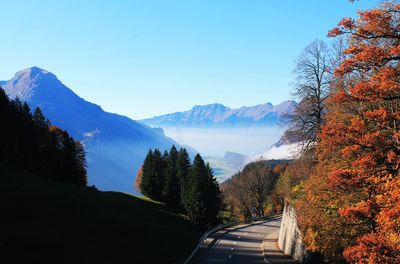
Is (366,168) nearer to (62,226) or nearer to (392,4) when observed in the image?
(392,4)

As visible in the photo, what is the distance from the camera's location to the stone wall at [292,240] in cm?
3925

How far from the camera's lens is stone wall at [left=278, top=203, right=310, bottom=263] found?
3925 centimetres

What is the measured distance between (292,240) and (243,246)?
10998 mm

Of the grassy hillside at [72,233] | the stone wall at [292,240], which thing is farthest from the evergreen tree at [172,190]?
the stone wall at [292,240]

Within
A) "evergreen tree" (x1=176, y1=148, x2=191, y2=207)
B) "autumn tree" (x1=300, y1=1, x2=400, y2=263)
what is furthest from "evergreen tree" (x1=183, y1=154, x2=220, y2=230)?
"autumn tree" (x1=300, y1=1, x2=400, y2=263)

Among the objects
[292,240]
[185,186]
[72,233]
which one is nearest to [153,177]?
[185,186]

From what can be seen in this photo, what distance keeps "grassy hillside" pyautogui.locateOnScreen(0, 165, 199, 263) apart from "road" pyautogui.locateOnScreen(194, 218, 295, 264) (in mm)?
2909

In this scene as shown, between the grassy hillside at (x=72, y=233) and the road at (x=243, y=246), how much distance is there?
2.91 m

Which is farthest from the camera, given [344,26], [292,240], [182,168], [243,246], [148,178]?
[148,178]

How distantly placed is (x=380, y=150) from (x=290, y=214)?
32360mm

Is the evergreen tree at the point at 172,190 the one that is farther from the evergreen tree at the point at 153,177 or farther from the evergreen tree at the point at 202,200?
the evergreen tree at the point at 202,200

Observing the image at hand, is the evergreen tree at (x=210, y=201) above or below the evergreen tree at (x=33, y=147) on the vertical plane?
below

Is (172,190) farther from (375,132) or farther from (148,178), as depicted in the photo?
(375,132)

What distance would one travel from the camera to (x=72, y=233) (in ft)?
125
